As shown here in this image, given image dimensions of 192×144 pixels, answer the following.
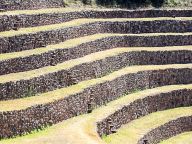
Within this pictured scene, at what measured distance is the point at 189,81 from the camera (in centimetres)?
4034

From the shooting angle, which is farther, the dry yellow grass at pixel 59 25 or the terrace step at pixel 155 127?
the dry yellow grass at pixel 59 25

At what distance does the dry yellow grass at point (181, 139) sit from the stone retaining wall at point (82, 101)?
105 inches

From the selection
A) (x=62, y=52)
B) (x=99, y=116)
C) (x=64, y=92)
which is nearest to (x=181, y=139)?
(x=99, y=116)

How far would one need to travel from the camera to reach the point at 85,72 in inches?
1347

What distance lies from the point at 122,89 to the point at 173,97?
150 inches

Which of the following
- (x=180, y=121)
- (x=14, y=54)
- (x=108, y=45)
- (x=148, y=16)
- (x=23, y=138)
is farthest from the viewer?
(x=148, y=16)

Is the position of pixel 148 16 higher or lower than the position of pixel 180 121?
higher

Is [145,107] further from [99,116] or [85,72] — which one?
[99,116]

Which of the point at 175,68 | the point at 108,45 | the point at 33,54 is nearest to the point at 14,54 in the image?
the point at 33,54

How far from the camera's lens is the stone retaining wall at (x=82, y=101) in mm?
26969

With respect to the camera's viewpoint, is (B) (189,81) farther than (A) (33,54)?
Yes

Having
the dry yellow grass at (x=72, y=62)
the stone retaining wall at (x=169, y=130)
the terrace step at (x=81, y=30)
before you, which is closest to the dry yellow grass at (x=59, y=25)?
the terrace step at (x=81, y=30)

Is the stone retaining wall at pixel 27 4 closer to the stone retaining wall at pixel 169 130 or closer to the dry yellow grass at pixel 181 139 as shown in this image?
the stone retaining wall at pixel 169 130

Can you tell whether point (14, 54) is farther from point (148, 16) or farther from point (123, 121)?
point (148, 16)
